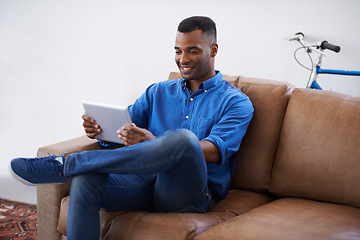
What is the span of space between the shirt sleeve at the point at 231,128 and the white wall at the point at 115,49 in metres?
0.78

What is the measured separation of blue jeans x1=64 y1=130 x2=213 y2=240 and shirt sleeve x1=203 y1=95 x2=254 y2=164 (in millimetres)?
172

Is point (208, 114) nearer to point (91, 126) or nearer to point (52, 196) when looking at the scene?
point (91, 126)

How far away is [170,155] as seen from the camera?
138 centimetres

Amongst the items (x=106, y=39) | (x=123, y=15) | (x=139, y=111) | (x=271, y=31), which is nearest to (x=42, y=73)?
(x=106, y=39)

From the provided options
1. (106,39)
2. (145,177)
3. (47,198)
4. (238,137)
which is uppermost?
(106,39)

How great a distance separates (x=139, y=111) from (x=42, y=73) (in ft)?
4.78

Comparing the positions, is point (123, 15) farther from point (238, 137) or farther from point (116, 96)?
point (238, 137)

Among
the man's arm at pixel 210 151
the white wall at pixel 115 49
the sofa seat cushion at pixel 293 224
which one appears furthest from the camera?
the white wall at pixel 115 49

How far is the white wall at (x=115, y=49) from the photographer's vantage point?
2.30m

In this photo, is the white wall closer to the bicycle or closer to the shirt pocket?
the bicycle

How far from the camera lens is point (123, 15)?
2787 mm

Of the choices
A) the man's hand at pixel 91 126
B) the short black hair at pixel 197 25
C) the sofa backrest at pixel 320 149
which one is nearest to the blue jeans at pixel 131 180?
the man's hand at pixel 91 126

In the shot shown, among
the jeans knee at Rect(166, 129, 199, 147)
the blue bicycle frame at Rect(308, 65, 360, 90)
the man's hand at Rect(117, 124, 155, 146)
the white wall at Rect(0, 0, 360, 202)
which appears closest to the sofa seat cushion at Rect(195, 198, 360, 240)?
the jeans knee at Rect(166, 129, 199, 147)

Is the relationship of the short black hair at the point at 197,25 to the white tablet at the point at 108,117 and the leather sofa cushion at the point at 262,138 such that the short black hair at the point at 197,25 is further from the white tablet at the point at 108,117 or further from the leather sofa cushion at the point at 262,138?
the white tablet at the point at 108,117
